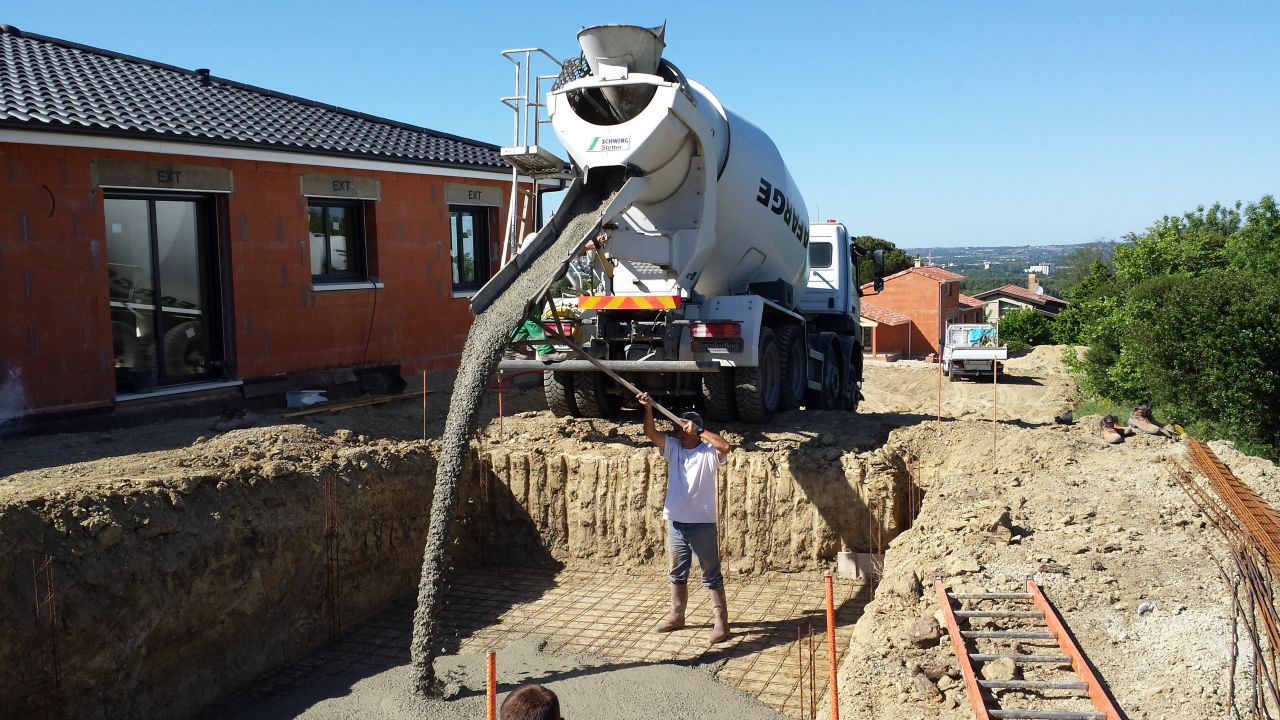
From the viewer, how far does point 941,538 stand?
6.88 m

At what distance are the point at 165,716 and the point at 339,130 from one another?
9669 millimetres

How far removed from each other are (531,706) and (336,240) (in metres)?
11.5

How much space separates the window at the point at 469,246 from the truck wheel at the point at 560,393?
5201mm

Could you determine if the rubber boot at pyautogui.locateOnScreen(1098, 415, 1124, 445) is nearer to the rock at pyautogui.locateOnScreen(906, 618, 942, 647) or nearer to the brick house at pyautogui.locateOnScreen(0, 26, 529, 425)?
the rock at pyautogui.locateOnScreen(906, 618, 942, 647)

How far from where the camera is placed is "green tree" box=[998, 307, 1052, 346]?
150 feet

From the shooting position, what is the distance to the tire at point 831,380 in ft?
40.8

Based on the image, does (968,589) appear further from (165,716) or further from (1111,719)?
(165,716)

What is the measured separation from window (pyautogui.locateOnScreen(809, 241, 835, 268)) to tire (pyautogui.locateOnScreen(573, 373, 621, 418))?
188 inches

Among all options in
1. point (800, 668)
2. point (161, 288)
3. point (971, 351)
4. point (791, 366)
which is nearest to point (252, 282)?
point (161, 288)

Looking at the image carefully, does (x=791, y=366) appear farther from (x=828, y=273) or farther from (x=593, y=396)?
(x=828, y=273)

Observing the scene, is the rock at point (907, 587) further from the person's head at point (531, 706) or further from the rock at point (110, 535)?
the rock at point (110, 535)

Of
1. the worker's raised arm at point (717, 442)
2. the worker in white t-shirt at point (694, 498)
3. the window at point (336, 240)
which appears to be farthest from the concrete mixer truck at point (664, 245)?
the window at point (336, 240)

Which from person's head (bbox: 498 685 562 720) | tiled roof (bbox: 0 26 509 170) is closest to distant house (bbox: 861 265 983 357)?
tiled roof (bbox: 0 26 509 170)

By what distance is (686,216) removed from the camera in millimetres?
9477
